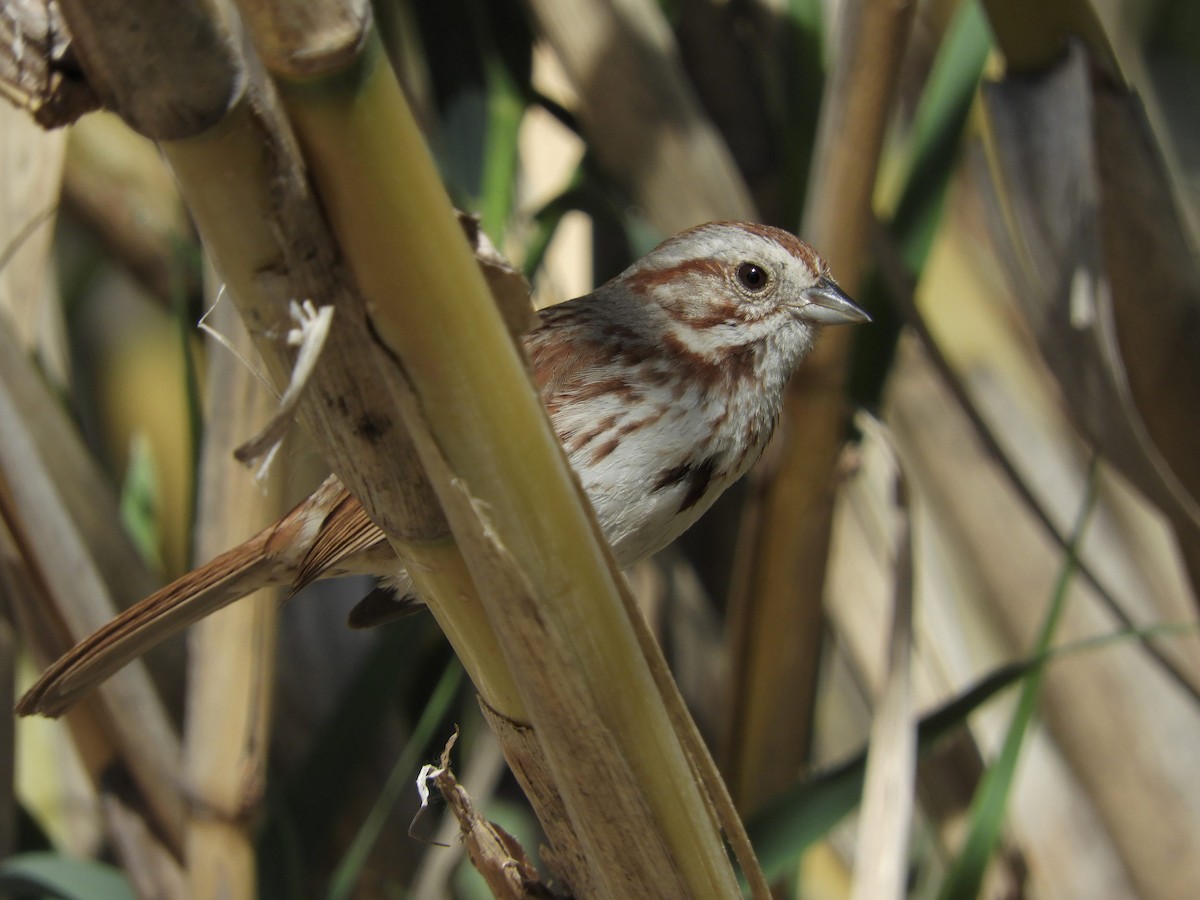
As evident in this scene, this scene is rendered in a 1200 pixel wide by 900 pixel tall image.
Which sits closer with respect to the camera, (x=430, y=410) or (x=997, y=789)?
(x=430, y=410)

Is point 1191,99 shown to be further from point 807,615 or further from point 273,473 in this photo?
point 273,473

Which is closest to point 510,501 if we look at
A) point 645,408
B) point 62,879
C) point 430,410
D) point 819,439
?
point 430,410

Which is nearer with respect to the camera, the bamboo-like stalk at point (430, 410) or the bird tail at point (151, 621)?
the bamboo-like stalk at point (430, 410)

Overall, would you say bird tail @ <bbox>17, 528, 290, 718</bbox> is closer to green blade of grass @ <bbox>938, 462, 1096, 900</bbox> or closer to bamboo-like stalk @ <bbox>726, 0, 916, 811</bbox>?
bamboo-like stalk @ <bbox>726, 0, 916, 811</bbox>

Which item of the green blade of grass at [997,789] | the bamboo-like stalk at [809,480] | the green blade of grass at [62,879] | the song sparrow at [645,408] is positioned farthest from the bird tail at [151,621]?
the green blade of grass at [997,789]

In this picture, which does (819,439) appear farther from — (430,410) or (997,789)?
(430,410)

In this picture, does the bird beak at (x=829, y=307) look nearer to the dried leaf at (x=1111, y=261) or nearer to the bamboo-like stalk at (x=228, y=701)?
the dried leaf at (x=1111, y=261)

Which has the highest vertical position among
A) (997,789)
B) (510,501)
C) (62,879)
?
(510,501)
